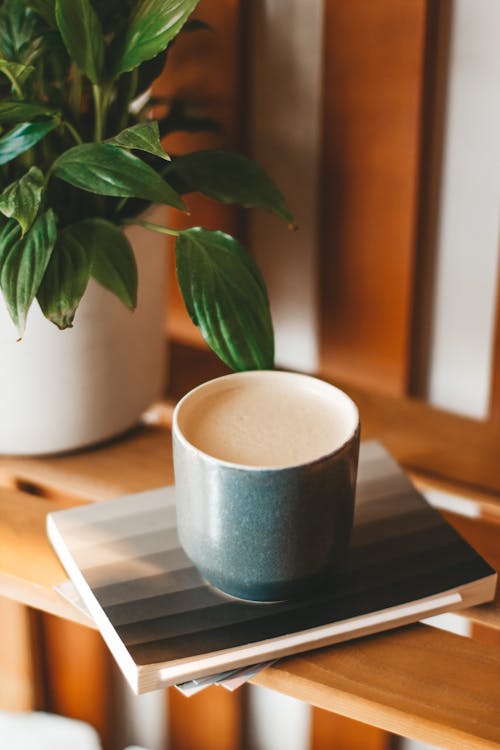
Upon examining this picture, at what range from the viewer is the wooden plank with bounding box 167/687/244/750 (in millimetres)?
890

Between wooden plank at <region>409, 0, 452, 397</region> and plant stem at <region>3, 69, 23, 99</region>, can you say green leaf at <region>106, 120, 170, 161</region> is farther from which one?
wooden plank at <region>409, 0, 452, 397</region>

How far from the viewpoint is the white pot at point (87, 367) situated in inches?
25.5

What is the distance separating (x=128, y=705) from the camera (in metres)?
0.98

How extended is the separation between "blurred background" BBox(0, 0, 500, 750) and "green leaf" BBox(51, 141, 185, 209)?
25 cm

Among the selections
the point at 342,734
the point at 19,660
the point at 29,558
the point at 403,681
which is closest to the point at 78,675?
the point at 19,660

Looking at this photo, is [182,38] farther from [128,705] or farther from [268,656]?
[128,705]

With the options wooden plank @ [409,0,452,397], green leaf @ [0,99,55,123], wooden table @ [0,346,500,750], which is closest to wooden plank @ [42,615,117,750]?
wooden table @ [0,346,500,750]

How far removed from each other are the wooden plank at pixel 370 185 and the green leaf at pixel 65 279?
0.27m

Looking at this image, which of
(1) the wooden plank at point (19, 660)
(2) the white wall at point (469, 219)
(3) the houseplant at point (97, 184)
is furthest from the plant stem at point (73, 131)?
(1) the wooden plank at point (19, 660)

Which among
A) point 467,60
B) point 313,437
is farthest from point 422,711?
point 467,60

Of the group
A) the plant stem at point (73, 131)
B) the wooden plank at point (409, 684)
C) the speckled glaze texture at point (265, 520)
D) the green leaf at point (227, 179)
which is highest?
the plant stem at point (73, 131)

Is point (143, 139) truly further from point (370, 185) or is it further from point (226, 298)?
point (370, 185)

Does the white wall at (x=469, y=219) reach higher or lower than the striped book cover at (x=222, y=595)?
higher

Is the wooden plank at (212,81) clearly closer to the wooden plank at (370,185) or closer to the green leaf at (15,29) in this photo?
the wooden plank at (370,185)
